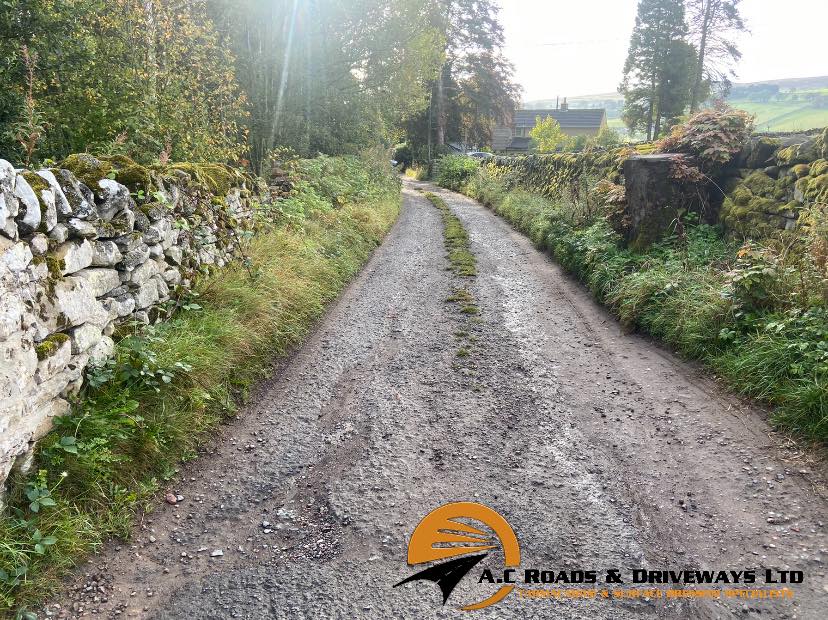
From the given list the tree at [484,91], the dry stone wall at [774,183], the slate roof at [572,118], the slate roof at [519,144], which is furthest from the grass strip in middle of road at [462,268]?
the slate roof at [572,118]

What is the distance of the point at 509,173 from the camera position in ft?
71.7

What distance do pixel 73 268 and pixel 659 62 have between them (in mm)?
39211

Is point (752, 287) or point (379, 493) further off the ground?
point (752, 287)

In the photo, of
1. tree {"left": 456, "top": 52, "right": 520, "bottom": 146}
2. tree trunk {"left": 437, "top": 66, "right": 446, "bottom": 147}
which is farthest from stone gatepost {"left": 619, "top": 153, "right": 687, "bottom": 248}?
tree {"left": 456, "top": 52, "right": 520, "bottom": 146}

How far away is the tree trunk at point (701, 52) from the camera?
32.0 meters

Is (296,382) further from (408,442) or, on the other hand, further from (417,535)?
(417,535)

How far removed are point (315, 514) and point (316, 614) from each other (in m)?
0.78

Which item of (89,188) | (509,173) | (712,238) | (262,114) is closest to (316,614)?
(89,188)

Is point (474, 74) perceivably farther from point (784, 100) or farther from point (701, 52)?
point (784, 100)

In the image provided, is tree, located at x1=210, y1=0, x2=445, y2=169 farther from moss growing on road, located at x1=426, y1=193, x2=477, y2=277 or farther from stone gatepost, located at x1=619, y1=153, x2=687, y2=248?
stone gatepost, located at x1=619, y1=153, x2=687, y2=248

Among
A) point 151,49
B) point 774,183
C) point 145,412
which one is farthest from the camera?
point 774,183

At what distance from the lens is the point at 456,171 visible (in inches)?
1169

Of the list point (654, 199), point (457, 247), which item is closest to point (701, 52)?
point (457, 247)

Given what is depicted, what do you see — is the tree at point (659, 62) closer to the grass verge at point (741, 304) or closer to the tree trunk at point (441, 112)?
the tree trunk at point (441, 112)
